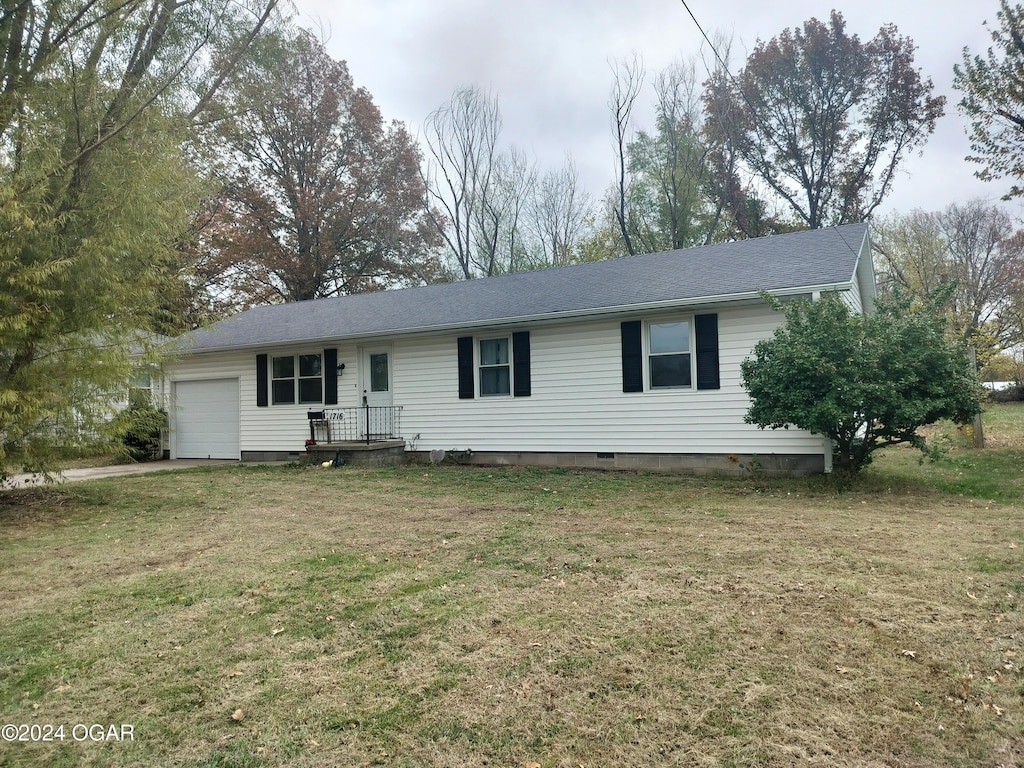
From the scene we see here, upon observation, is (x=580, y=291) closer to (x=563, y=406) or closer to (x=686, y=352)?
(x=563, y=406)

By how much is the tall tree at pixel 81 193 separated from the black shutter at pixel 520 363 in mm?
5629

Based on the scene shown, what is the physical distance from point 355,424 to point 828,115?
21.3 metres

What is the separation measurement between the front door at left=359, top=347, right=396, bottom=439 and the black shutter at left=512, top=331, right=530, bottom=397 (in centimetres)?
286

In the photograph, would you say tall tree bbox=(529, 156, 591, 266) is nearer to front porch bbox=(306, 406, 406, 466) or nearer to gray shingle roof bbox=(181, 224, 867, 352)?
gray shingle roof bbox=(181, 224, 867, 352)

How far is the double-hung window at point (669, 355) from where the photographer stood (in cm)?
975

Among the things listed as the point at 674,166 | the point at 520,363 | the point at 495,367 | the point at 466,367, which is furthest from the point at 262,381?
the point at 674,166

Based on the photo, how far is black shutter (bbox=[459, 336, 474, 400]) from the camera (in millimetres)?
11547

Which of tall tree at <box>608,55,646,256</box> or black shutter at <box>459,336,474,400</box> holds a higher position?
tall tree at <box>608,55,646,256</box>

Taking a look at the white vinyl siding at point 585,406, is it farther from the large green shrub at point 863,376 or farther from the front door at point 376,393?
the large green shrub at point 863,376

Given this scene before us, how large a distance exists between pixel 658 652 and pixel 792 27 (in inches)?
1058

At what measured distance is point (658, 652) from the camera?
3029 millimetres

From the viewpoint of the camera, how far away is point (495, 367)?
1149 cm

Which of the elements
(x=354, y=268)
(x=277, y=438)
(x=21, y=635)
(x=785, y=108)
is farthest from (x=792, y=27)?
(x=21, y=635)

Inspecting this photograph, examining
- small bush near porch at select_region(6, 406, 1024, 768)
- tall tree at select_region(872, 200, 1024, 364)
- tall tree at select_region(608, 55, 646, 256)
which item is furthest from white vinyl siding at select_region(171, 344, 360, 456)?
tall tree at select_region(872, 200, 1024, 364)
